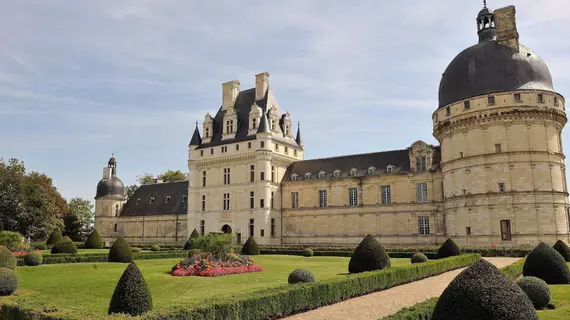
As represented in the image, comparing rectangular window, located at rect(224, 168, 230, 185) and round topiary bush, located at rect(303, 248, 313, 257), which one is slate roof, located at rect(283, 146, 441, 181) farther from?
round topiary bush, located at rect(303, 248, 313, 257)

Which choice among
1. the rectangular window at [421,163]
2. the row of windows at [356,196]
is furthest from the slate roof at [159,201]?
the rectangular window at [421,163]

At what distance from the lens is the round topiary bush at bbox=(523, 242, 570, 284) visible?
16.5 metres

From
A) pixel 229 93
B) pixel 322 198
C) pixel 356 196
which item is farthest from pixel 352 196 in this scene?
pixel 229 93

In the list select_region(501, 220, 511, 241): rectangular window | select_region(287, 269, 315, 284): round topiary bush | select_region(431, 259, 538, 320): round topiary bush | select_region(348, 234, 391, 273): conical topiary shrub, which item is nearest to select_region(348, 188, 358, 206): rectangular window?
select_region(501, 220, 511, 241): rectangular window

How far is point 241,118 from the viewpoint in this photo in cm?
5072

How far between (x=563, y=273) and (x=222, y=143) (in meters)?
38.4

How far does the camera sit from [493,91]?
110ft

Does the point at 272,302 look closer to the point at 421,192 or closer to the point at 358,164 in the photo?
the point at 421,192

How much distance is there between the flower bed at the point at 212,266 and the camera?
20375 mm

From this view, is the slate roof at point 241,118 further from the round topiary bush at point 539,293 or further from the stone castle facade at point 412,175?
the round topiary bush at point 539,293

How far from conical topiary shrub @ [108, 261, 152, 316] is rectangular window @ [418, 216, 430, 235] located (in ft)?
109

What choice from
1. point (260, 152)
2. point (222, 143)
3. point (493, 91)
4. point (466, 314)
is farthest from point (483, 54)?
point (466, 314)

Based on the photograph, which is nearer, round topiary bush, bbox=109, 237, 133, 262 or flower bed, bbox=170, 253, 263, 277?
flower bed, bbox=170, 253, 263, 277

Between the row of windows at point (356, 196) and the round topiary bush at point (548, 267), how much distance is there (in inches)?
894
